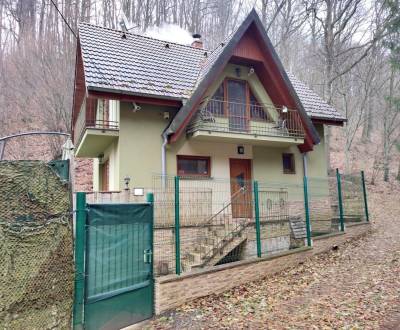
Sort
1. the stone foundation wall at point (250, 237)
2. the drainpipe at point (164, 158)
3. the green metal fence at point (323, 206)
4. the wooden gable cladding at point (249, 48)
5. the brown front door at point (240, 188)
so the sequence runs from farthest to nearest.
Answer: the wooden gable cladding at point (249, 48), the green metal fence at point (323, 206), the drainpipe at point (164, 158), the brown front door at point (240, 188), the stone foundation wall at point (250, 237)

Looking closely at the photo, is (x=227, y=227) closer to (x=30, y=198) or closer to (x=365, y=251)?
(x=365, y=251)

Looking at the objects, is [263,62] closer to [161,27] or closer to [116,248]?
[116,248]

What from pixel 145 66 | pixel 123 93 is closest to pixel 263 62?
pixel 145 66

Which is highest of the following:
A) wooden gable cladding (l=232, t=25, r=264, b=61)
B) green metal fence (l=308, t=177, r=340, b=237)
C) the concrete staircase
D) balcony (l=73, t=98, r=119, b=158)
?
wooden gable cladding (l=232, t=25, r=264, b=61)

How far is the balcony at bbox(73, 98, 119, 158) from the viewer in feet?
31.5

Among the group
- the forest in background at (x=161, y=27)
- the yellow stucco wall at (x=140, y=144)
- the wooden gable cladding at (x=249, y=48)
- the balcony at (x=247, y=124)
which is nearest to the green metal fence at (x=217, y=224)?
the yellow stucco wall at (x=140, y=144)

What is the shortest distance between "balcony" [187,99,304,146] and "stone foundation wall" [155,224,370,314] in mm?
3756

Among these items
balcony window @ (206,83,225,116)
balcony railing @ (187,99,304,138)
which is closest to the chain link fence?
balcony railing @ (187,99,304,138)

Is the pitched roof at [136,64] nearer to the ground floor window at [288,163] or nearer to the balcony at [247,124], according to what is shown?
the balcony at [247,124]

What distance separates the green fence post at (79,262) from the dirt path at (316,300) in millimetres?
1395

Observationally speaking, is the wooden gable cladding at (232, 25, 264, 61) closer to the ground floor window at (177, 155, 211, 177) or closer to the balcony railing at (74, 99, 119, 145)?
the ground floor window at (177, 155, 211, 177)

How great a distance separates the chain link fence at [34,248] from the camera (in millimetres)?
4281

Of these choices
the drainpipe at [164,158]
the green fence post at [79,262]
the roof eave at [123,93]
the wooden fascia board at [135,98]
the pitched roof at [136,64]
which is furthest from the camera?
the drainpipe at [164,158]

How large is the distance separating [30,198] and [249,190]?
6.32 meters
